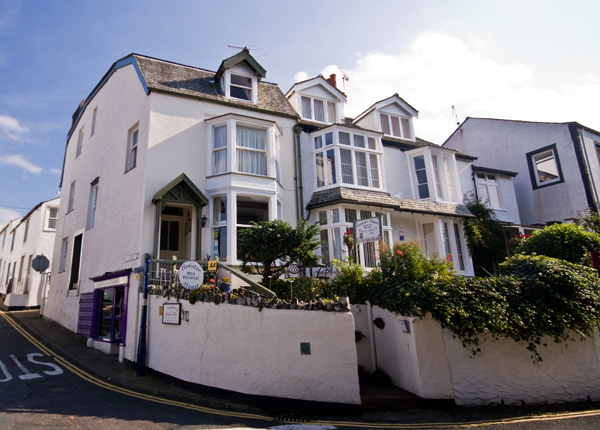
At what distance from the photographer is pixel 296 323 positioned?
718cm

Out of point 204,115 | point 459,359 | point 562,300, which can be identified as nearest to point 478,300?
point 459,359

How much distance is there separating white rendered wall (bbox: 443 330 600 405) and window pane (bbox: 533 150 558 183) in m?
15.6

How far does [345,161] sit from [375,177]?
5.30 feet

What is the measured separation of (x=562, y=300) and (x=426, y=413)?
3.85 metres

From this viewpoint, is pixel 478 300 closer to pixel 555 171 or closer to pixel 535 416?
pixel 535 416

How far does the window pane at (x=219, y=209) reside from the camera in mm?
12891

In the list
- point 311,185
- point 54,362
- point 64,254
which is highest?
point 311,185

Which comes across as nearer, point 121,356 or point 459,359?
point 459,359

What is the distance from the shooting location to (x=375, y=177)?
16.3m

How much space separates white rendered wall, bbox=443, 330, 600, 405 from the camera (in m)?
7.32

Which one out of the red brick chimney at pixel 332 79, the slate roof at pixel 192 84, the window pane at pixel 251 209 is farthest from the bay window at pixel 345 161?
the red brick chimney at pixel 332 79

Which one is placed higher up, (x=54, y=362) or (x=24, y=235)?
(x=24, y=235)

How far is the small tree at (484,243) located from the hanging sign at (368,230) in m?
8.82

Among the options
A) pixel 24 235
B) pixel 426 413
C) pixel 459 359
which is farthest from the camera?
pixel 24 235
